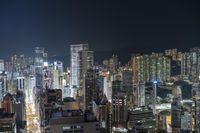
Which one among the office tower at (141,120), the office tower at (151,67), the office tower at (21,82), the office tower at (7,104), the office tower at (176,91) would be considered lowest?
the office tower at (141,120)

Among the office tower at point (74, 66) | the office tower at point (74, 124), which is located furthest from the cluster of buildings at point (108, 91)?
the office tower at point (74, 124)

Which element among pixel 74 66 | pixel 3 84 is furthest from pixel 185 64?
pixel 3 84

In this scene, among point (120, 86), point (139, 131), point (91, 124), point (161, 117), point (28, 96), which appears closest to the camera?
point (91, 124)

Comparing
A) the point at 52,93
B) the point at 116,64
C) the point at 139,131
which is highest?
the point at 116,64

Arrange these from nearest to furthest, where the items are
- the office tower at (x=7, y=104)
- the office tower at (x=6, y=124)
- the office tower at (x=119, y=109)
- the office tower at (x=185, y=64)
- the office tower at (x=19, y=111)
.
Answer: the office tower at (x=6, y=124)
the office tower at (x=119, y=109)
the office tower at (x=19, y=111)
the office tower at (x=7, y=104)
the office tower at (x=185, y=64)

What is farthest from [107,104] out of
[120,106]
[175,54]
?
[175,54]

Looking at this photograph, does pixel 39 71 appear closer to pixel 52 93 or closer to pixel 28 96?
pixel 28 96

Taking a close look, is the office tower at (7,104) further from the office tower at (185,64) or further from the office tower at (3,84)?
the office tower at (185,64)

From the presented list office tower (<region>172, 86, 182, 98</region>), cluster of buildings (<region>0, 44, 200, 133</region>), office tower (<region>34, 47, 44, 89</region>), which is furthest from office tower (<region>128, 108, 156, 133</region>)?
office tower (<region>34, 47, 44, 89</region>)
